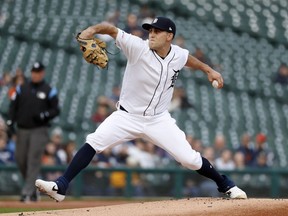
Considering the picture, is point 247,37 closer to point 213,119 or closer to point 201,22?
point 201,22

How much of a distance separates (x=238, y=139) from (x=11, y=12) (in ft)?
18.5

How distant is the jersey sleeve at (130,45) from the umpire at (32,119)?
12.6 feet

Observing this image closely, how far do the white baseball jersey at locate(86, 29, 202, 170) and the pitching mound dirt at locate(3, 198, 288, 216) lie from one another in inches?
18.0

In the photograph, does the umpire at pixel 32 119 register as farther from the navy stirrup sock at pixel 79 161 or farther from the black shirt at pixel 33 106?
the navy stirrup sock at pixel 79 161

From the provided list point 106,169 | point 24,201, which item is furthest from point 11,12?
point 24,201

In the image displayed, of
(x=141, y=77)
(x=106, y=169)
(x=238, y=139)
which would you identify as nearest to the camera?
(x=141, y=77)

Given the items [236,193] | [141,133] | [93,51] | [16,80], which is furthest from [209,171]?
[16,80]

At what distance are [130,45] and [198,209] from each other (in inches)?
51.4

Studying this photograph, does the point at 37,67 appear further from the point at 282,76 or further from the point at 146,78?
the point at 282,76

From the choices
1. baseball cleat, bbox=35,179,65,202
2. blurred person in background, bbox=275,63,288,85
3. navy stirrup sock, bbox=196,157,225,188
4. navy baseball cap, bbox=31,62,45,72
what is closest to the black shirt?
navy baseball cap, bbox=31,62,45,72

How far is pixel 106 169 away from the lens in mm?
12484

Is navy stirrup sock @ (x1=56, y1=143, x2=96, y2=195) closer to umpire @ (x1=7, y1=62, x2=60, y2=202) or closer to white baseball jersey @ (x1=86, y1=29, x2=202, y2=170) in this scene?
white baseball jersey @ (x1=86, y1=29, x2=202, y2=170)

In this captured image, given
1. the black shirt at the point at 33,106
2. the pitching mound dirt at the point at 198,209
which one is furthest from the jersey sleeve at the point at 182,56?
the black shirt at the point at 33,106

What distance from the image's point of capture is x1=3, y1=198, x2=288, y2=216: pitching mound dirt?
22.1 ft
